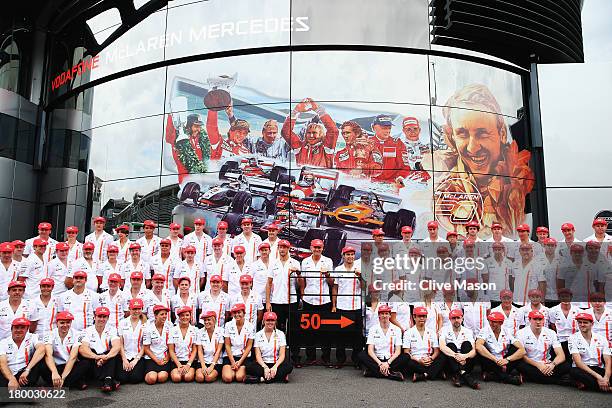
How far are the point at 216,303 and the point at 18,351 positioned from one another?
9.03 ft

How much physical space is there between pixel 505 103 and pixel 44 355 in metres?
12.3

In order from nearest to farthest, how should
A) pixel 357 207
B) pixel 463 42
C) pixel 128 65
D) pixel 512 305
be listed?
pixel 512 305, pixel 357 207, pixel 463 42, pixel 128 65

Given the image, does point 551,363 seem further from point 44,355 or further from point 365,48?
point 365,48

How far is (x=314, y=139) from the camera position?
12.3 meters

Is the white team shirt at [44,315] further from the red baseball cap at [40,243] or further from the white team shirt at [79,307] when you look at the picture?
the red baseball cap at [40,243]

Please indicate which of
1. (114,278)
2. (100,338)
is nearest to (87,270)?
(114,278)

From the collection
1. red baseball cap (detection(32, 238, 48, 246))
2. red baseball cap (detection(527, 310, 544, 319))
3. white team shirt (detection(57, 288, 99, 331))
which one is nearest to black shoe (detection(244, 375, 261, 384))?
white team shirt (detection(57, 288, 99, 331))

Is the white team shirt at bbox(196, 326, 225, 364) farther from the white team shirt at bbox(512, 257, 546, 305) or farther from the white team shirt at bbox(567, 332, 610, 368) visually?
the white team shirt at bbox(567, 332, 610, 368)

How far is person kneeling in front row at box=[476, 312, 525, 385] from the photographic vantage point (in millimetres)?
6676

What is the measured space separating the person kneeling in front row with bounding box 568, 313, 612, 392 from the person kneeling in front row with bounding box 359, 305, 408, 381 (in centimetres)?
230

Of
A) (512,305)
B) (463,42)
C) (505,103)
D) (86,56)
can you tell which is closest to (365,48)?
(463,42)

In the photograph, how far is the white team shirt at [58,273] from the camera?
813 centimetres

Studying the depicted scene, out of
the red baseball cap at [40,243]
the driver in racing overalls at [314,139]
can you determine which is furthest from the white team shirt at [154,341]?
the driver in racing overalls at [314,139]

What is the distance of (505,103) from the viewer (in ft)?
43.1
